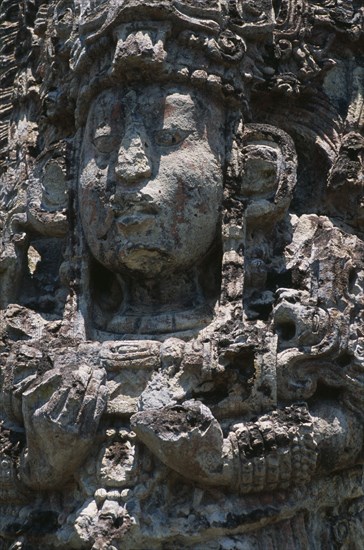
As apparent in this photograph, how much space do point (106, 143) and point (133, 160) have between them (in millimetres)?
253

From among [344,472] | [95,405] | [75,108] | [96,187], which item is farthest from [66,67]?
[344,472]

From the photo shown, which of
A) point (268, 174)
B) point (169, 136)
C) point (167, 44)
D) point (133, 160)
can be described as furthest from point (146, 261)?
point (167, 44)

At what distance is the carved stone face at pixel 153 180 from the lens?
7.32 metres

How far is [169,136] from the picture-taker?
7.42 meters

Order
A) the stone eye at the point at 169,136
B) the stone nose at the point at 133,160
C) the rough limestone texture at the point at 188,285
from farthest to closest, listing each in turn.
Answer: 1. the stone eye at the point at 169,136
2. the stone nose at the point at 133,160
3. the rough limestone texture at the point at 188,285

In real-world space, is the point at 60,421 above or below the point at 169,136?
below

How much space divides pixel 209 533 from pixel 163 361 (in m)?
0.83

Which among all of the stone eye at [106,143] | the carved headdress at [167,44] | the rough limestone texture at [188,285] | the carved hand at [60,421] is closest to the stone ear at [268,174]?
the rough limestone texture at [188,285]

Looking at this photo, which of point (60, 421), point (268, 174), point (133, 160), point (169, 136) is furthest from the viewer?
point (268, 174)

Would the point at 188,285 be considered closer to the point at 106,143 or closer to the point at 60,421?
the point at 106,143

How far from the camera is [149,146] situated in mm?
7395

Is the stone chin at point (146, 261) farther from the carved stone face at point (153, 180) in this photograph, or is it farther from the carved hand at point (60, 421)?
the carved hand at point (60, 421)

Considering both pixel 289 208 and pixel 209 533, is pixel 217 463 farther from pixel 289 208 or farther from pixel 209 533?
pixel 289 208

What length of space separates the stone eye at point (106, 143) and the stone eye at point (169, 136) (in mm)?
212
